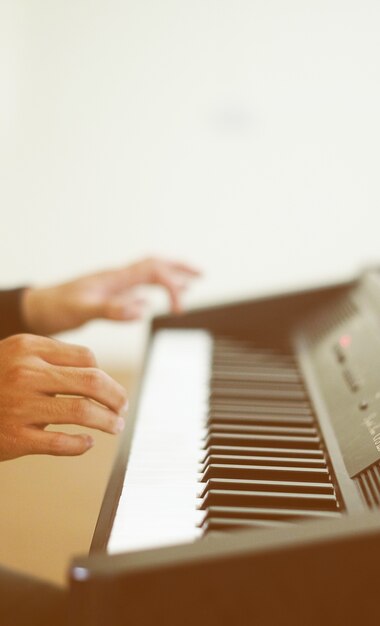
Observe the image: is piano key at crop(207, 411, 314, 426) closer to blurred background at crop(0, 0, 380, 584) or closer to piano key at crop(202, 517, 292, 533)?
piano key at crop(202, 517, 292, 533)

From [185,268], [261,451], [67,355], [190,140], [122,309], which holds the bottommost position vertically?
[261,451]

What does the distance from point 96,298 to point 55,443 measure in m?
0.61

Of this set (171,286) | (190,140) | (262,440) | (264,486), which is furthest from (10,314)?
(190,140)

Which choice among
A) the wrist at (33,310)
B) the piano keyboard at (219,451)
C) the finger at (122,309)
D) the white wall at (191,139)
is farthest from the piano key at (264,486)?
the white wall at (191,139)

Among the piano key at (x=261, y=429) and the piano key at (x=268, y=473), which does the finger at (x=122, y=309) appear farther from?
the piano key at (x=268, y=473)

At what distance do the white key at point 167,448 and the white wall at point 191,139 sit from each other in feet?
4.24

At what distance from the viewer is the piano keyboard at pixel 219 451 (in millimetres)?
741

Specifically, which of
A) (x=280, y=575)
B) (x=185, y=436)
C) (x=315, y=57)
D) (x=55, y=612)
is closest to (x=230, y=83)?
(x=315, y=57)

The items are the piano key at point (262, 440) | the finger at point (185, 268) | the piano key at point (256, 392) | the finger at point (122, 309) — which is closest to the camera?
the piano key at point (262, 440)

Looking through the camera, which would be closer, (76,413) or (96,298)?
(76,413)

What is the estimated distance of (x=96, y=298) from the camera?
1348 mm

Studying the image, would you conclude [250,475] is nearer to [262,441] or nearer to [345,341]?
[262,441]

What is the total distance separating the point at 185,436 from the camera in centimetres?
99

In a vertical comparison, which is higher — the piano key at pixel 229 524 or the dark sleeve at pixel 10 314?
the dark sleeve at pixel 10 314
